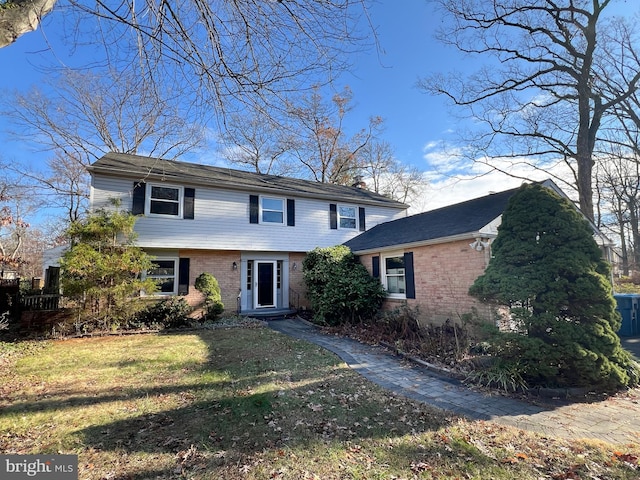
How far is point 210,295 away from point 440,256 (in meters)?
8.46

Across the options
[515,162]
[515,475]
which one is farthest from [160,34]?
[515,162]

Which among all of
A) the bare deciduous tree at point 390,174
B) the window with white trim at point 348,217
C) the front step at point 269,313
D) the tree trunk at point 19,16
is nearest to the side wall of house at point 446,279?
the front step at point 269,313

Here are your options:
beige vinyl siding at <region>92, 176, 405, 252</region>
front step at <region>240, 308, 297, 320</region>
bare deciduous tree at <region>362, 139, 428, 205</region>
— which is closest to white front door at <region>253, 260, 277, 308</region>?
front step at <region>240, 308, 297, 320</region>

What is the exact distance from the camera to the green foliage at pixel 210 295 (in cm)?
1188

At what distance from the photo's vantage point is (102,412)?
4.23 m

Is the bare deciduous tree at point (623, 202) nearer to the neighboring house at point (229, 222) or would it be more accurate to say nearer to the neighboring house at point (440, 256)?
the neighboring house at point (440, 256)

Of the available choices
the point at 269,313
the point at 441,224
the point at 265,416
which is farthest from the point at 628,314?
the point at 269,313

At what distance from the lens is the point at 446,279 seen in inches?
369

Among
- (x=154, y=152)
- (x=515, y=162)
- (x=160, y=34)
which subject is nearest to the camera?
(x=160, y=34)

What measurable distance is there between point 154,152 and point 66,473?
21625 millimetres

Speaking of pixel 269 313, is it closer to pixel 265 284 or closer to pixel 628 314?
pixel 265 284

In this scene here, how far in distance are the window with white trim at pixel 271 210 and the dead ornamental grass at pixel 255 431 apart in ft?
28.3

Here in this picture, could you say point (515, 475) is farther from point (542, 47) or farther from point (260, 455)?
point (542, 47)

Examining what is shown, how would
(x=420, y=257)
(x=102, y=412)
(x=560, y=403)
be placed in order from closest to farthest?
(x=102, y=412) → (x=560, y=403) → (x=420, y=257)
